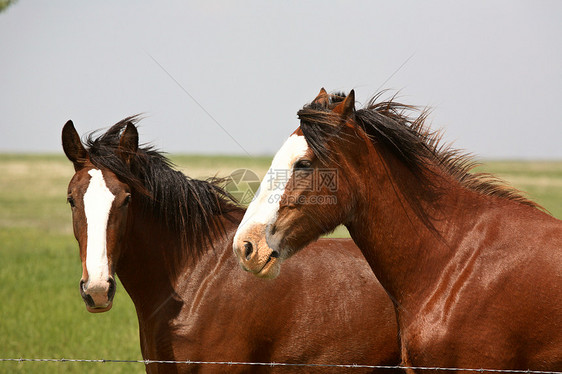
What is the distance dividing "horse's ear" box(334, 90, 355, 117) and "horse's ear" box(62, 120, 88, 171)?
196 cm

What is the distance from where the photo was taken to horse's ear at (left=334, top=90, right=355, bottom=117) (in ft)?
11.2

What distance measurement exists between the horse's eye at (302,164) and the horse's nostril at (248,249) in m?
0.54

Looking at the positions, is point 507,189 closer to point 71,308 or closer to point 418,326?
point 418,326

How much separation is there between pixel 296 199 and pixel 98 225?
1382mm

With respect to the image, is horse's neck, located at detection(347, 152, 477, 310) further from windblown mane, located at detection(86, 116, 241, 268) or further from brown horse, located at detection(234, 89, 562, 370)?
windblown mane, located at detection(86, 116, 241, 268)

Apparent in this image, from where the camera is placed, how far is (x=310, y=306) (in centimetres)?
429

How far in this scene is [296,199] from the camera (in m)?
3.37

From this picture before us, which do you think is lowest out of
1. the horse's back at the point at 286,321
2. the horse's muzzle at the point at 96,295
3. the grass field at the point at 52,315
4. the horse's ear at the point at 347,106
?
the grass field at the point at 52,315

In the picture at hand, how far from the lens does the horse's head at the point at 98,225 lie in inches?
144

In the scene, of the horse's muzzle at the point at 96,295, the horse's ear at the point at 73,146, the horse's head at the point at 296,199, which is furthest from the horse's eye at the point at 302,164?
the horse's ear at the point at 73,146

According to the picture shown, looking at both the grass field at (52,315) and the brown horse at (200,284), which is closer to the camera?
the brown horse at (200,284)

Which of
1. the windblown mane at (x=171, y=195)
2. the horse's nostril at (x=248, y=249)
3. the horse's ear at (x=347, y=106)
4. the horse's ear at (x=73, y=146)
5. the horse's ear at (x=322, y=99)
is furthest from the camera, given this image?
the windblown mane at (x=171, y=195)

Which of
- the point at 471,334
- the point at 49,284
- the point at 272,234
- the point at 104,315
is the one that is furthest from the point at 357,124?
the point at 49,284

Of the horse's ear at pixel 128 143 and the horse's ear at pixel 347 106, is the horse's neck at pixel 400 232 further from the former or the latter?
the horse's ear at pixel 128 143
